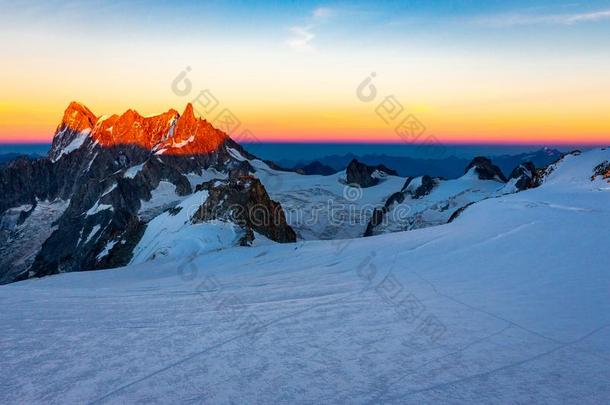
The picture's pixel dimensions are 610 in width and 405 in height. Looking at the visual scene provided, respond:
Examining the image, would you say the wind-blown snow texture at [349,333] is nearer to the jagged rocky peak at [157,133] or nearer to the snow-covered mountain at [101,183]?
the snow-covered mountain at [101,183]

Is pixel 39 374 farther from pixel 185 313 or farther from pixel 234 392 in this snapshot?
pixel 185 313

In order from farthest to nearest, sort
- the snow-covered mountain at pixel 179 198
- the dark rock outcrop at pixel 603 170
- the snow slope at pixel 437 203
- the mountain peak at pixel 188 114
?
the mountain peak at pixel 188 114 < the snow slope at pixel 437 203 < the snow-covered mountain at pixel 179 198 < the dark rock outcrop at pixel 603 170

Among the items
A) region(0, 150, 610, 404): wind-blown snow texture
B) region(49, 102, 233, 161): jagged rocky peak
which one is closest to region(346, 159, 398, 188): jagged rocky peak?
region(49, 102, 233, 161): jagged rocky peak

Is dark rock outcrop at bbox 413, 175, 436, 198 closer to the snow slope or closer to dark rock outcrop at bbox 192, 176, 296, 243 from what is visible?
the snow slope

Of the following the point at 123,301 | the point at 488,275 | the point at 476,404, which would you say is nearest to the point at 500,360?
the point at 476,404

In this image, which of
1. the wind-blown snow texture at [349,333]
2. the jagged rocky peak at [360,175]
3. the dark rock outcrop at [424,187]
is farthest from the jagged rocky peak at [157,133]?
the wind-blown snow texture at [349,333]

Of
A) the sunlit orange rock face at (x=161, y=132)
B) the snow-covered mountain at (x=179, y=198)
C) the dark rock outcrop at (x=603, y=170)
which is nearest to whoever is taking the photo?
the dark rock outcrop at (x=603, y=170)

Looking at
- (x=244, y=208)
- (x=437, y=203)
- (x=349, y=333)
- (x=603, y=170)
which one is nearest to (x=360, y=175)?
(x=437, y=203)
